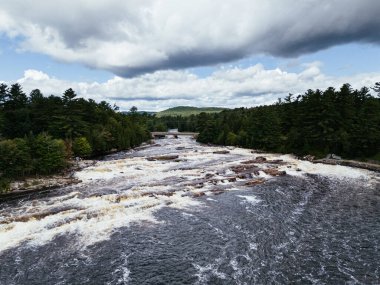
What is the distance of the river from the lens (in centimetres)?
2416

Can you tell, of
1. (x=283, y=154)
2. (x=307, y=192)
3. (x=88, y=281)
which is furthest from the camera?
(x=283, y=154)

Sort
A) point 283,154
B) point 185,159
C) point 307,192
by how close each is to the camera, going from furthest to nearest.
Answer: point 283,154
point 185,159
point 307,192

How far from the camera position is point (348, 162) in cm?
6850

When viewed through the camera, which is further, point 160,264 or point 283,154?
point 283,154

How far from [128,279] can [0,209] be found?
24.0 metres

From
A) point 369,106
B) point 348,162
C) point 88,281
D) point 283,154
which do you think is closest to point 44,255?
point 88,281

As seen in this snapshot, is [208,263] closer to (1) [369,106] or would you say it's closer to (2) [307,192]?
(2) [307,192]

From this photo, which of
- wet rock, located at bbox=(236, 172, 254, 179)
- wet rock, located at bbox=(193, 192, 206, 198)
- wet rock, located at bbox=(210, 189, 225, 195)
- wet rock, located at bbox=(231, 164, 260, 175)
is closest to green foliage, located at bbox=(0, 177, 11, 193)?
wet rock, located at bbox=(193, 192, 206, 198)

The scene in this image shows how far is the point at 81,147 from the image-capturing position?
79875 mm

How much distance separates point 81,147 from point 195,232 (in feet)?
183

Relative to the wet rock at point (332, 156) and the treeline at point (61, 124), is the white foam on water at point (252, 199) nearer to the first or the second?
the treeline at point (61, 124)

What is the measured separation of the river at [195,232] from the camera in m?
24.2

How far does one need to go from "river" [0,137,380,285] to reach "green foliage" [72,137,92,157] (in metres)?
29.4

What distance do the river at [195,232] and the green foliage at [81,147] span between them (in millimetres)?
29413
